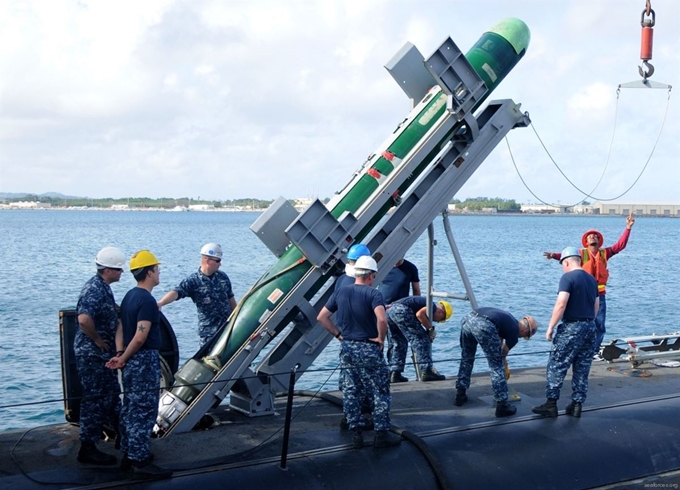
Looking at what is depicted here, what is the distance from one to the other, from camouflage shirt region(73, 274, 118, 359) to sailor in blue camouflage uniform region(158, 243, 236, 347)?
1.97 m

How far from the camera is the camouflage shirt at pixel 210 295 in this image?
31.6 ft

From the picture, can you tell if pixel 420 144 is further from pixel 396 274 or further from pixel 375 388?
pixel 375 388

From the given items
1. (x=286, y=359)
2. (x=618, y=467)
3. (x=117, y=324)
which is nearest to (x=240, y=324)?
(x=286, y=359)

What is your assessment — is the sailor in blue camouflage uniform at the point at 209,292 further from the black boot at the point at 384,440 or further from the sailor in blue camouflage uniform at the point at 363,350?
the black boot at the point at 384,440

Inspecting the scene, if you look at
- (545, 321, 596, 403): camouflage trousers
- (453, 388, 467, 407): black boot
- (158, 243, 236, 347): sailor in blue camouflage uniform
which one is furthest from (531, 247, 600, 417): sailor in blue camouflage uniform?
(158, 243, 236, 347): sailor in blue camouflage uniform

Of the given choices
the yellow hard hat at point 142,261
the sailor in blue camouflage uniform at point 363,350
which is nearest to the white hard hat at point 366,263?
the sailor in blue camouflage uniform at point 363,350

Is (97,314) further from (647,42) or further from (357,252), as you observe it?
(647,42)

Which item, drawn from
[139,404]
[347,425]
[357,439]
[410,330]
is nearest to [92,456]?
[139,404]

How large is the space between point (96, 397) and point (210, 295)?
261 centimetres

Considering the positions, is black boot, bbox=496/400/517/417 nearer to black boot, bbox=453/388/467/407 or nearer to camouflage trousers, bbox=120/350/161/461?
black boot, bbox=453/388/467/407

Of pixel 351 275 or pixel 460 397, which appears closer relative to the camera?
pixel 351 275

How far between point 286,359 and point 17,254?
50775mm

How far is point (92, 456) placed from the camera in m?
7.18

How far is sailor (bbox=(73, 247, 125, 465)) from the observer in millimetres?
7230
